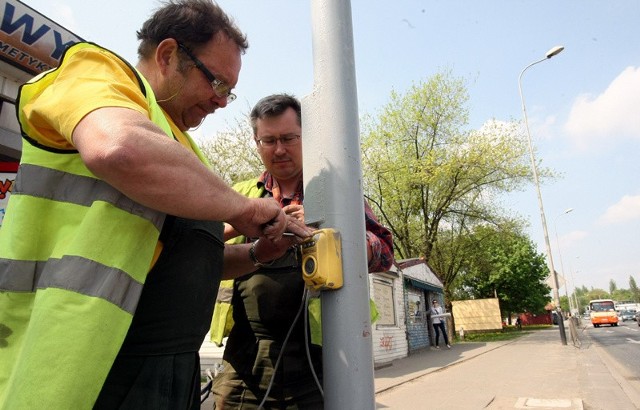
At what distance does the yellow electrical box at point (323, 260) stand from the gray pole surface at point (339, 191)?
0.13 feet

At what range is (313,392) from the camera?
1846 mm

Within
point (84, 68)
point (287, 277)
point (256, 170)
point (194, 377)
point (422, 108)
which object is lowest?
point (194, 377)

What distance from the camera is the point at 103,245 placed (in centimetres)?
102

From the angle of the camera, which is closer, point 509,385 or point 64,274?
point 64,274

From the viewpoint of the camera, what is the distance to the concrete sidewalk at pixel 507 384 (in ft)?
21.1

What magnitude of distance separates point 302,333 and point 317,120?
880 mm

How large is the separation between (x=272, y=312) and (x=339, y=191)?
2.11 ft

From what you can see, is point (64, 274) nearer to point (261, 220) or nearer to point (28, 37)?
point (261, 220)

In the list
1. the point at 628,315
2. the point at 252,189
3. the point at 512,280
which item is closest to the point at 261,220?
the point at 252,189

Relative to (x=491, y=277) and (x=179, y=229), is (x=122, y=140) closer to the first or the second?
(x=179, y=229)

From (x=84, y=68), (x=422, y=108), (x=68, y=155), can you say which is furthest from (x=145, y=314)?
(x=422, y=108)

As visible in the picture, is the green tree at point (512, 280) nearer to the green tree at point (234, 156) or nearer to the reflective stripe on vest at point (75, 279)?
the green tree at point (234, 156)

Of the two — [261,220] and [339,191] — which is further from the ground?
[339,191]

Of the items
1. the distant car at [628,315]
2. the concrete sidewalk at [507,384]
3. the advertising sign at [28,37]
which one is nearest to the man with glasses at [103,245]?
the advertising sign at [28,37]
